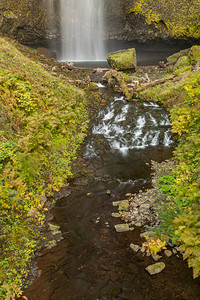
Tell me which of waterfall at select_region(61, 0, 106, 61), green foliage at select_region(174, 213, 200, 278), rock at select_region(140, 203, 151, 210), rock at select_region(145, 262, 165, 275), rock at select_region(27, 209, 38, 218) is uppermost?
waterfall at select_region(61, 0, 106, 61)

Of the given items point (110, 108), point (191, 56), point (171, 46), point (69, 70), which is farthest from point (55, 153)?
point (171, 46)

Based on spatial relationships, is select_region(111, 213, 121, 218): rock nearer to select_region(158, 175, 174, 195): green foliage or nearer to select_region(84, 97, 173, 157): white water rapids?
select_region(158, 175, 174, 195): green foliage

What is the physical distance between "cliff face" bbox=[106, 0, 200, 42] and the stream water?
68.2 ft

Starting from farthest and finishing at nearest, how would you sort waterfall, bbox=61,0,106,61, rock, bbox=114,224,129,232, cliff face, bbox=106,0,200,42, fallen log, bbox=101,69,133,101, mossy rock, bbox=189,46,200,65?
waterfall, bbox=61,0,106,61 < cliff face, bbox=106,0,200,42 < mossy rock, bbox=189,46,200,65 < fallen log, bbox=101,69,133,101 < rock, bbox=114,224,129,232

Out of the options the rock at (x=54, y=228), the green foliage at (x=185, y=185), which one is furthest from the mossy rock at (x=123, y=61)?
the rock at (x=54, y=228)

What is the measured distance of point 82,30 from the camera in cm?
3059

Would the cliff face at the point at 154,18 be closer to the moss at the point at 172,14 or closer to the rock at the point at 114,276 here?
the moss at the point at 172,14

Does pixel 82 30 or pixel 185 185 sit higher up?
pixel 82 30

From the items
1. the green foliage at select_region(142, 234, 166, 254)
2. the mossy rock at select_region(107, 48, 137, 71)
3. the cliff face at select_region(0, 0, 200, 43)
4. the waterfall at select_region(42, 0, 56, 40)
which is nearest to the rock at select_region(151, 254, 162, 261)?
the green foliage at select_region(142, 234, 166, 254)

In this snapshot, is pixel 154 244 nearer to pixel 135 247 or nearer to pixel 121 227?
pixel 135 247

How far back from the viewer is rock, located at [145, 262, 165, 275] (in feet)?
13.7

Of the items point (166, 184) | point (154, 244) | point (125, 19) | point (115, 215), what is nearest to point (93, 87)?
point (166, 184)

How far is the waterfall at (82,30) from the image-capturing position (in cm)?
2836

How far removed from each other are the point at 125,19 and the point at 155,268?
30.4m
